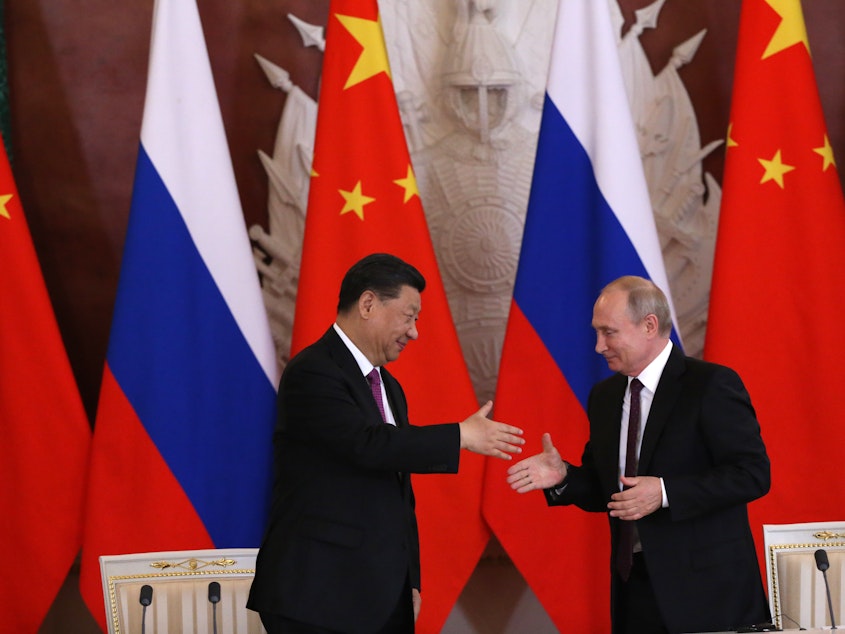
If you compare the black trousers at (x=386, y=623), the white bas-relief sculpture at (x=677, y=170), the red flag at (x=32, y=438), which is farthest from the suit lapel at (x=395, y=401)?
the white bas-relief sculpture at (x=677, y=170)

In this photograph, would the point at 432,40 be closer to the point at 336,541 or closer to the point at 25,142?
the point at 25,142

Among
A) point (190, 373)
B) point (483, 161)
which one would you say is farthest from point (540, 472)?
point (483, 161)

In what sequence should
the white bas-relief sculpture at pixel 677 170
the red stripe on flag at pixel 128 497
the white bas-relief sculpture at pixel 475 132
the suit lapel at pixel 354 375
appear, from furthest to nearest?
the white bas-relief sculpture at pixel 677 170 → the white bas-relief sculpture at pixel 475 132 → the red stripe on flag at pixel 128 497 → the suit lapel at pixel 354 375

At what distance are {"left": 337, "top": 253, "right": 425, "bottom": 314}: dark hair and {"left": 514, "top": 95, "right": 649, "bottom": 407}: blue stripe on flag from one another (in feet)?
3.83

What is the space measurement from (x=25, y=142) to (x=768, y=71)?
2761 millimetres

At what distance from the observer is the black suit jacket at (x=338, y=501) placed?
227 cm

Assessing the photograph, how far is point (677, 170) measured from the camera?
4.07m

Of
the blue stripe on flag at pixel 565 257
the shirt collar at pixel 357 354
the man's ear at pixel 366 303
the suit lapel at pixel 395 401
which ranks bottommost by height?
the suit lapel at pixel 395 401

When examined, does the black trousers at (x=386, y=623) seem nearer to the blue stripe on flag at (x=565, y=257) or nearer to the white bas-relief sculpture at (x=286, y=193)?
the blue stripe on flag at (x=565, y=257)

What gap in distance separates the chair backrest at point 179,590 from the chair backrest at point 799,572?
1452mm

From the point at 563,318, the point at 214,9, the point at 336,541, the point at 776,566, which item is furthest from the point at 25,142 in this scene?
the point at 776,566

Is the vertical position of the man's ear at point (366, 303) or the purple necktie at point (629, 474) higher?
the man's ear at point (366, 303)

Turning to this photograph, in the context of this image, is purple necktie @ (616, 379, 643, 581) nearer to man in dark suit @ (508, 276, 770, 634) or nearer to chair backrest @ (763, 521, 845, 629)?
man in dark suit @ (508, 276, 770, 634)

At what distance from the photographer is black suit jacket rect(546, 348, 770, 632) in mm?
2285
